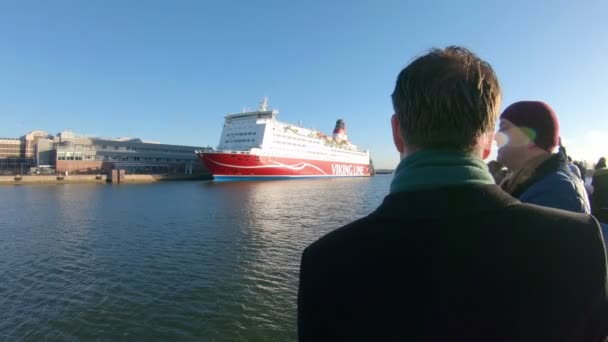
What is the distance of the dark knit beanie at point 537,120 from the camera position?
183 cm

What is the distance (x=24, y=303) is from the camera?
6336 mm

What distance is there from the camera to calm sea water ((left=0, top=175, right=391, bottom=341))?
5445 millimetres

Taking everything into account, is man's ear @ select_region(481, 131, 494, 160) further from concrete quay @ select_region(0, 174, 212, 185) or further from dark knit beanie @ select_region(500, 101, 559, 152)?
concrete quay @ select_region(0, 174, 212, 185)

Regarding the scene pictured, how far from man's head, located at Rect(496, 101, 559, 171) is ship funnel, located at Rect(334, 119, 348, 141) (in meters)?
67.2

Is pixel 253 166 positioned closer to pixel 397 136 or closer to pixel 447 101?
pixel 397 136

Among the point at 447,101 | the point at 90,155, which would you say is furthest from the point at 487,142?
the point at 90,155

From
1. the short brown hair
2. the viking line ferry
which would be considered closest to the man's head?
the short brown hair

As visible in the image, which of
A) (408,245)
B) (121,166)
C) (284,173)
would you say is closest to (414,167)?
(408,245)

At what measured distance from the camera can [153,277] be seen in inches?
298

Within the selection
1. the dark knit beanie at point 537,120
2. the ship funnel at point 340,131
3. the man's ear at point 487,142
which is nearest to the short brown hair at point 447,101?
the man's ear at point 487,142

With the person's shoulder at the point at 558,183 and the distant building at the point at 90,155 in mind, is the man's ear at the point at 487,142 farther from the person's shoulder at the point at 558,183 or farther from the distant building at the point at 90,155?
the distant building at the point at 90,155

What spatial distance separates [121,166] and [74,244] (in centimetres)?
5754

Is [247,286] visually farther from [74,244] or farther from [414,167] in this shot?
[74,244]

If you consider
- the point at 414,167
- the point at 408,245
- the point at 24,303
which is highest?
the point at 414,167
